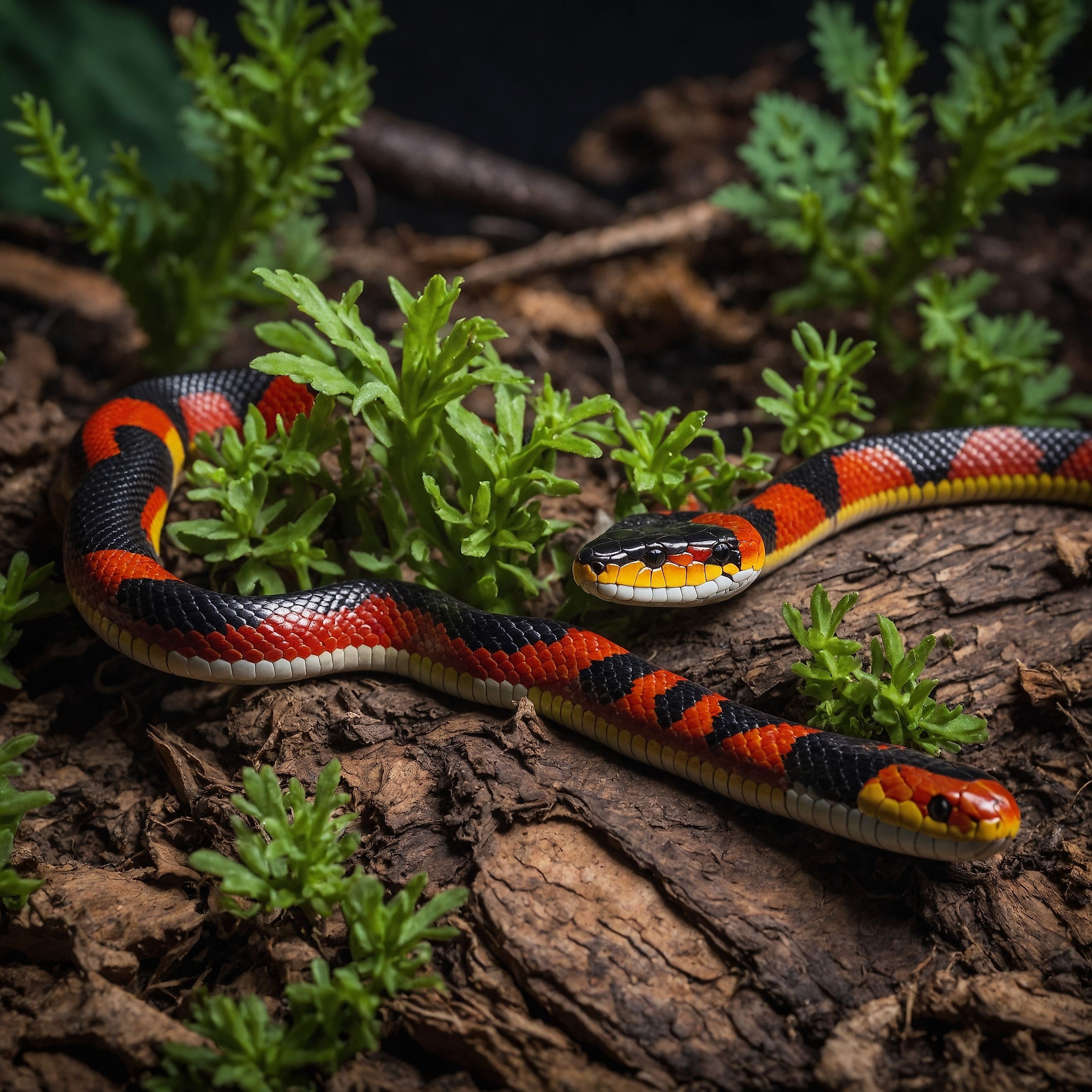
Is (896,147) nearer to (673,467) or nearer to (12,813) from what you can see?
(673,467)

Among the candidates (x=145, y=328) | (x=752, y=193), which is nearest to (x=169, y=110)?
(x=145, y=328)

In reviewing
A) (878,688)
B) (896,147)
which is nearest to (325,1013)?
(878,688)

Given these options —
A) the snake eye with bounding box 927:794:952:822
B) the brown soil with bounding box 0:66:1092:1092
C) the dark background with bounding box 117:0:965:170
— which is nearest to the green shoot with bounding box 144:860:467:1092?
the brown soil with bounding box 0:66:1092:1092

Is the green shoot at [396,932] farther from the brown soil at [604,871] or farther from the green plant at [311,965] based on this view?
the brown soil at [604,871]

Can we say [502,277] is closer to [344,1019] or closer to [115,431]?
[115,431]

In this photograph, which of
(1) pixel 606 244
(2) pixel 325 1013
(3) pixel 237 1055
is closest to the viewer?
(3) pixel 237 1055

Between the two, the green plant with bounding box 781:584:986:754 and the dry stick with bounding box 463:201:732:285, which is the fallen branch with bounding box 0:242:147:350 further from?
the green plant with bounding box 781:584:986:754
